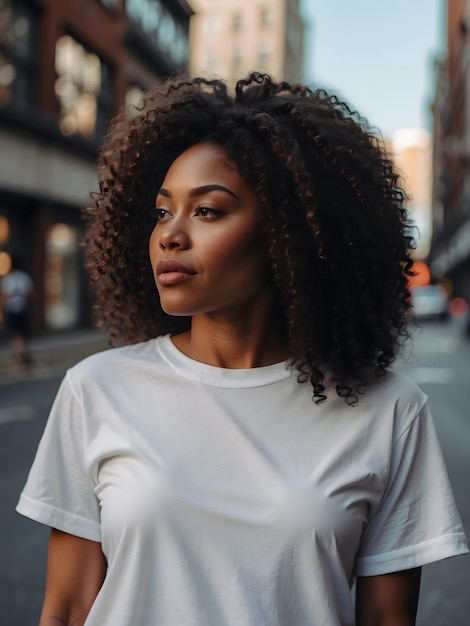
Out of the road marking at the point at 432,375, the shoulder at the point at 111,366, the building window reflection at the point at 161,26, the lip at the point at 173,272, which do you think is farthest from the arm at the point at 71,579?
the building window reflection at the point at 161,26

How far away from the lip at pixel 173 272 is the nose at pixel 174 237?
33 mm

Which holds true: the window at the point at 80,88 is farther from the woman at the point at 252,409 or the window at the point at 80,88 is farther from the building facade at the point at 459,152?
the building facade at the point at 459,152

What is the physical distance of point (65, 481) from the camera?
164 cm

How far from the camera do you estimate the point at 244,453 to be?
155 centimetres

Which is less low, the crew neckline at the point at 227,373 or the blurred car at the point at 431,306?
the crew neckline at the point at 227,373

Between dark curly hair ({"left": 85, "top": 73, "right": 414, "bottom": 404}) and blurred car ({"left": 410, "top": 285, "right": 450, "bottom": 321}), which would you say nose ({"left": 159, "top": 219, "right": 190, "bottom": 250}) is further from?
blurred car ({"left": 410, "top": 285, "right": 450, "bottom": 321})

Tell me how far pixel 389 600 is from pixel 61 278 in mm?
22369

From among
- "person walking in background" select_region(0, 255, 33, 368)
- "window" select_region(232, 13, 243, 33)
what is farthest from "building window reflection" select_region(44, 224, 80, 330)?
"window" select_region(232, 13, 243, 33)

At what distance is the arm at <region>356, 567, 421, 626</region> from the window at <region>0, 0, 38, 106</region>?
19.3 meters

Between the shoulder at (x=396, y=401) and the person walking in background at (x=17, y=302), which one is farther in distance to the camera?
the person walking in background at (x=17, y=302)

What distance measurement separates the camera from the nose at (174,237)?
1640mm

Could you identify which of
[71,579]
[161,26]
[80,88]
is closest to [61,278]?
[80,88]

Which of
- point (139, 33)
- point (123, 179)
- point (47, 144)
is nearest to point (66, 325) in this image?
point (47, 144)

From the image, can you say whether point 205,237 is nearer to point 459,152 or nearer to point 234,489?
point 234,489
